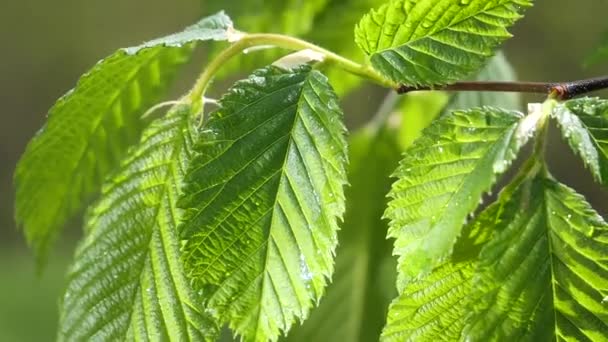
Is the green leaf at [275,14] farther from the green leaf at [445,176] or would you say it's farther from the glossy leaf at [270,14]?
the green leaf at [445,176]

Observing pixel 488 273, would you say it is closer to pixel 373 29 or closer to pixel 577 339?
pixel 577 339

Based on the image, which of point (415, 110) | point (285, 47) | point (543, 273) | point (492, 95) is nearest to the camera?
point (543, 273)

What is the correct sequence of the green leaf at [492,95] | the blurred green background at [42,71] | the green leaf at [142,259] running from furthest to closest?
the blurred green background at [42,71] < the green leaf at [492,95] < the green leaf at [142,259]

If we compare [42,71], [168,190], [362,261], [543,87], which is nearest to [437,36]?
[543,87]

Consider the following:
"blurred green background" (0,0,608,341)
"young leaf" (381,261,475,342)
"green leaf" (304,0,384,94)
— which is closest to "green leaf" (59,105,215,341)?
"young leaf" (381,261,475,342)

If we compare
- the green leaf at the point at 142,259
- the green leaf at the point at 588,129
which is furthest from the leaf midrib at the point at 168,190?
the green leaf at the point at 588,129

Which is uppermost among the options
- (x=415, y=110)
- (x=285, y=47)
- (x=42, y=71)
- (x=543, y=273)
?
(x=42, y=71)

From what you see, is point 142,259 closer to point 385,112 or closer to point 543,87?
point 543,87
